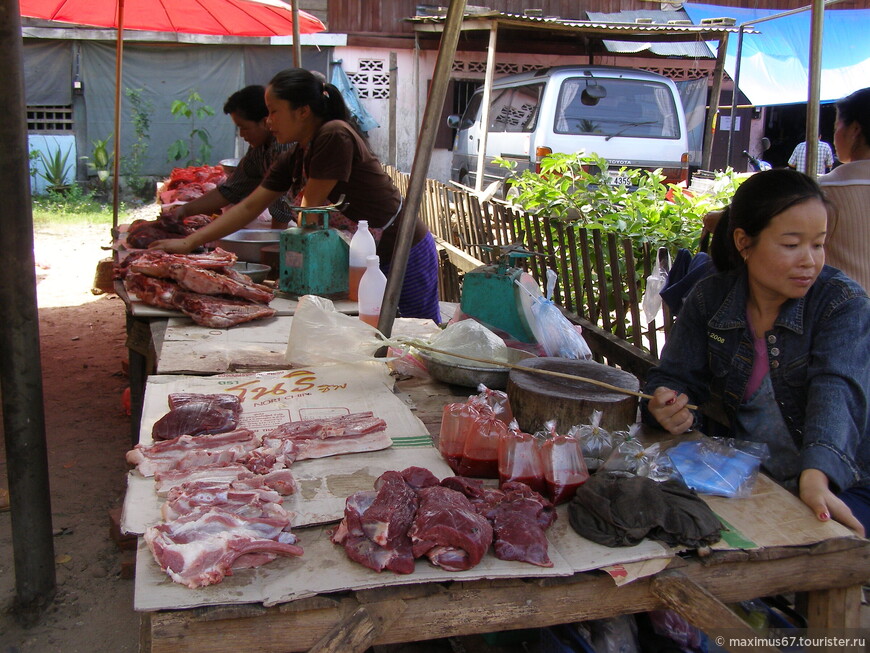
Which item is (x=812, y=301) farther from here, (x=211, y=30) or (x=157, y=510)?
(x=211, y=30)

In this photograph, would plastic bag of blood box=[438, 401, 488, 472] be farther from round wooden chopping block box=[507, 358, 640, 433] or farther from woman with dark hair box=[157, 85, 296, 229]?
woman with dark hair box=[157, 85, 296, 229]

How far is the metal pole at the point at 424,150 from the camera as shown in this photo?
8.66 ft

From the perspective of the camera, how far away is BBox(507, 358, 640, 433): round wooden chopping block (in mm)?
2057

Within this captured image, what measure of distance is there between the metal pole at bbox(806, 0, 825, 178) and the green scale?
80.2 inches

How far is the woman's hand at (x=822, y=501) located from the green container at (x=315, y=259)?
2.28 metres

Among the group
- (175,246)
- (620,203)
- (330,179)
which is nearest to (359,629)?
(330,179)

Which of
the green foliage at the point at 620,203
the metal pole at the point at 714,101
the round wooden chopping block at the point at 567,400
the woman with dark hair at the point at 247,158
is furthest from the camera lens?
the metal pole at the point at 714,101

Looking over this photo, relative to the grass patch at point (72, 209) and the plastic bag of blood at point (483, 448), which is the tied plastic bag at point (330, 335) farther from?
the grass patch at point (72, 209)

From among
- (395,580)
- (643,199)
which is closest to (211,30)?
(643,199)

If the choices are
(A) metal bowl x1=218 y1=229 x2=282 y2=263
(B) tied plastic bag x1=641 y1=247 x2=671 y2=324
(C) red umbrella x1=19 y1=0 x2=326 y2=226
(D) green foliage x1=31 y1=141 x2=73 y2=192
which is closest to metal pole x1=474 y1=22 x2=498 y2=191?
(C) red umbrella x1=19 y1=0 x2=326 y2=226

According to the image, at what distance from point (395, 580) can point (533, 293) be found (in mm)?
1548

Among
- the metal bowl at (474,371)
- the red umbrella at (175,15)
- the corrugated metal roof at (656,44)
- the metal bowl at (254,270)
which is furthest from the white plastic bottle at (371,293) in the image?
the corrugated metal roof at (656,44)

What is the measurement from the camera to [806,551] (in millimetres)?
1651

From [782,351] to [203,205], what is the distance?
3652mm
